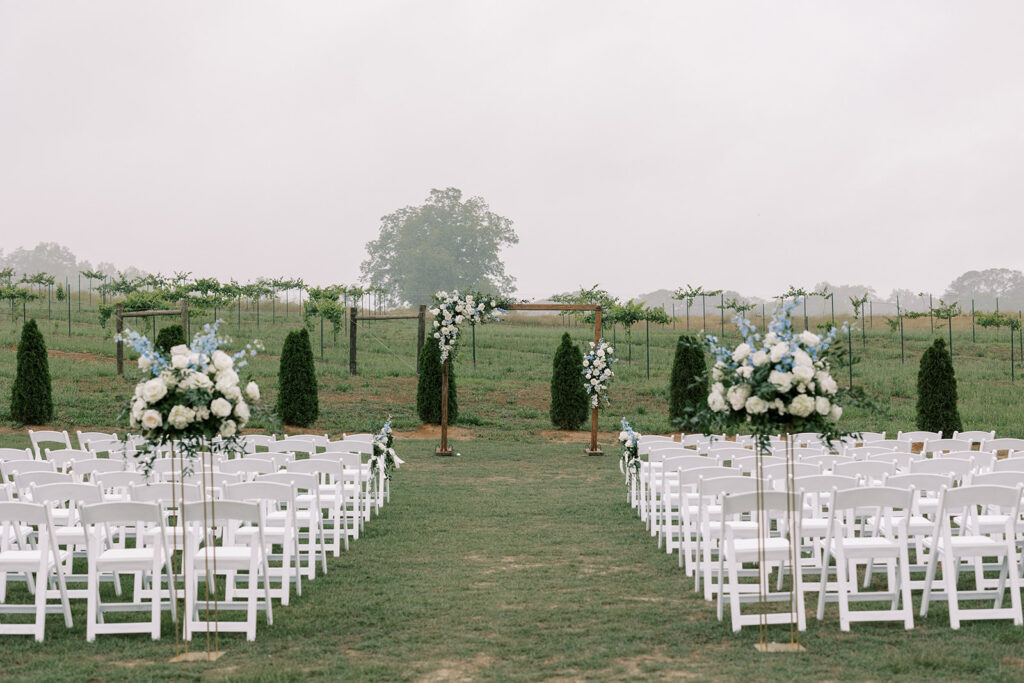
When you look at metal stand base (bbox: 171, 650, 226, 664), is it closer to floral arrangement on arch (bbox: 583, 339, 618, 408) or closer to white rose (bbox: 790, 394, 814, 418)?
white rose (bbox: 790, 394, 814, 418)

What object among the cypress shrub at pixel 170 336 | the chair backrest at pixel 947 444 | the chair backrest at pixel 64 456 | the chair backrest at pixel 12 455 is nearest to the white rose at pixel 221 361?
the chair backrest at pixel 64 456

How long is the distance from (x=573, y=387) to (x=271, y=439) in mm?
12083

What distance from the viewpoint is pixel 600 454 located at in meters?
18.6

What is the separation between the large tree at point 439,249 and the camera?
219ft

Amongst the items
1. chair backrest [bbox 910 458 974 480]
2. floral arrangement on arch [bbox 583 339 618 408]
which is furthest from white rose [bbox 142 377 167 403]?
floral arrangement on arch [bbox 583 339 618 408]

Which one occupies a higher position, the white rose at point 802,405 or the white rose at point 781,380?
the white rose at point 781,380

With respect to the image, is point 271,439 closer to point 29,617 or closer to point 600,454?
point 29,617

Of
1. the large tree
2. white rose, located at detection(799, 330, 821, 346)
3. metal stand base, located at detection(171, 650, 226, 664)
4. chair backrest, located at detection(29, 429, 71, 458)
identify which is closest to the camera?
metal stand base, located at detection(171, 650, 226, 664)

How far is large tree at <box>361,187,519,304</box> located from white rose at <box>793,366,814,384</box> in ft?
199

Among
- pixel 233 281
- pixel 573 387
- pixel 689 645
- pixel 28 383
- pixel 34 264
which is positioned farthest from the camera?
pixel 34 264

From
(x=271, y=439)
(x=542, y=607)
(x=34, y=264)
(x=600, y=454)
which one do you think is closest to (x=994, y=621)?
(x=542, y=607)

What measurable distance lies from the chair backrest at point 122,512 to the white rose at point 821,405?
4.04 metres

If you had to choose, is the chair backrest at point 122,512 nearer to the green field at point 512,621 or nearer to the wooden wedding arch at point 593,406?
the green field at point 512,621

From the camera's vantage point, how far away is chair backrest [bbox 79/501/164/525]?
5723 millimetres
